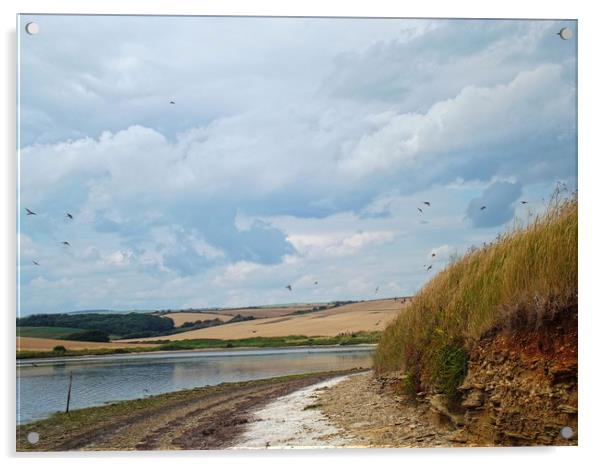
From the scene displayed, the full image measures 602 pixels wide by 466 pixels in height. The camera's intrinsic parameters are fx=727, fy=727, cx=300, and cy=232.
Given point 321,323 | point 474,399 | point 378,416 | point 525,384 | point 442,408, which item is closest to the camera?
point 525,384

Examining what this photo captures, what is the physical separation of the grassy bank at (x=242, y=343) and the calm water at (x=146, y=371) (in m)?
0.04

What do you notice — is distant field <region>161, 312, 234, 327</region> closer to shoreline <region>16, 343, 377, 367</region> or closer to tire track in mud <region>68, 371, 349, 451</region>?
shoreline <region>16, 343, 377, 367</region>

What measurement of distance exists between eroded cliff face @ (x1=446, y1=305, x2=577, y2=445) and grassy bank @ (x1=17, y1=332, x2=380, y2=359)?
0.78 m

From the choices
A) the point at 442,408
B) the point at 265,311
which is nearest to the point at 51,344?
the point at 265,311

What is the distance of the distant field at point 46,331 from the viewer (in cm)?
479

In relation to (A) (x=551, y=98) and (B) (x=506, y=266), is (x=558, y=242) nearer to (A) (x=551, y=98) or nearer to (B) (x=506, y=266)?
(B) (x=506, y=266)

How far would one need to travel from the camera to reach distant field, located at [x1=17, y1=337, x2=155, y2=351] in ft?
15.7

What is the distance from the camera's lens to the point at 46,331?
4.85m

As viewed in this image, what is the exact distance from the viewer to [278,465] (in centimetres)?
479

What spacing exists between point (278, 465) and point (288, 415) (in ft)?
1.16

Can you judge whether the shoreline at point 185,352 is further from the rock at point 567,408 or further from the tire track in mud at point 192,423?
the rock at point 567,408
